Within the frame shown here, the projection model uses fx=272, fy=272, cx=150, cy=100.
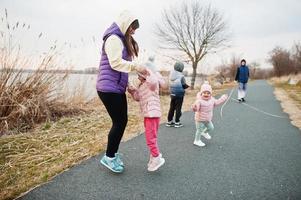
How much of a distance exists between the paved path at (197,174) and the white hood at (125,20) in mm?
1802

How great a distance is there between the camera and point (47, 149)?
444 cm

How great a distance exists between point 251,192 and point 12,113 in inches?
193

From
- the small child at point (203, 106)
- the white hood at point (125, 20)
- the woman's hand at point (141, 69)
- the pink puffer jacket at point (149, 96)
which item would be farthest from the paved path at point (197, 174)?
the white hood at point (125, 20)

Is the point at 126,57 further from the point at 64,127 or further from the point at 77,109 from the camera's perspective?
→ the point at 77,109

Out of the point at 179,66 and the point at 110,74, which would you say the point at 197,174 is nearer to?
the point at 110,74

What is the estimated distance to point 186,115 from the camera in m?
8.10

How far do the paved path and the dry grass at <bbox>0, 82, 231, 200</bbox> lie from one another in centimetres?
23

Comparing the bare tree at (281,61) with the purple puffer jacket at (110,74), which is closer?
the purple puffer jacket at (110,74)

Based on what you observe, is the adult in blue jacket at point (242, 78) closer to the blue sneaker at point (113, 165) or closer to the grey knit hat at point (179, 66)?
the grey knit hat at point (179, 66)

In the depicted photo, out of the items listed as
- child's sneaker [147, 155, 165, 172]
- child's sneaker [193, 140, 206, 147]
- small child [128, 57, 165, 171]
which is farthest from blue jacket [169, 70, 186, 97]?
child's sneaker [147, 155, 165, 172]

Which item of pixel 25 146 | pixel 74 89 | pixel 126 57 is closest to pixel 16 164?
pixel 25 146

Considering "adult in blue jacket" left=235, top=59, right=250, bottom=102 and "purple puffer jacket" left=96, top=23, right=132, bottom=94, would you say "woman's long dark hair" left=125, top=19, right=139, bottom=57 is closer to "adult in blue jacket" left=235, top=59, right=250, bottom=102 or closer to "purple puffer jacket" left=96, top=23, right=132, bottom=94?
"purple puffer jacket" left=96, top=23, right=132, bottom=94

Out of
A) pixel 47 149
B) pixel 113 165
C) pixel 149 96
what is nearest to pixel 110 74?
pixel 149 96

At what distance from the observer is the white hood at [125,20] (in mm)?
3164
